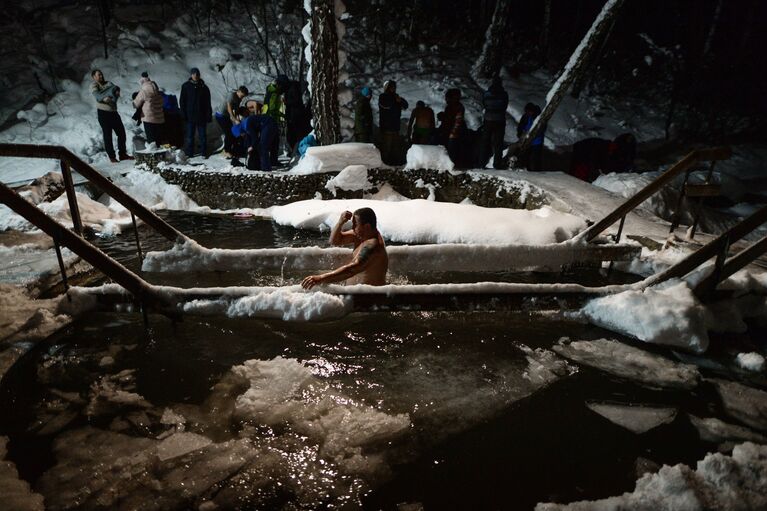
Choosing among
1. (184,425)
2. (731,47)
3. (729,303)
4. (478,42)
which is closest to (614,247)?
(729,303)

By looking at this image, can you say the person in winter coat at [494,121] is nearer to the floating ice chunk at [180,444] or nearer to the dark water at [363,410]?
the dark water at [363,410]

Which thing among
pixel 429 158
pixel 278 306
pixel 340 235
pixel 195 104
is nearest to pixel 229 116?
pixel 195 104

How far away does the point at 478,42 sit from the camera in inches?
723

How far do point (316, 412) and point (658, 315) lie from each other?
3009 millimetres

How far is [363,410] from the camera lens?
310cm

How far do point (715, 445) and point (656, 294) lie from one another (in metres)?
1.28

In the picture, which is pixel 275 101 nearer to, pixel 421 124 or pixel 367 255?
pixel 421 124

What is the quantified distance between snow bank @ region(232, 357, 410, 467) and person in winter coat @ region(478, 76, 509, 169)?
7893 mm

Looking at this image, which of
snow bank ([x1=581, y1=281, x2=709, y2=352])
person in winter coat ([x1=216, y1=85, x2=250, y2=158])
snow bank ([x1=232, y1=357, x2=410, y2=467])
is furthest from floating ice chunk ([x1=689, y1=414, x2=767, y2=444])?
person in winter coat ([x1=216, y1=85, x2=250, y2=158])

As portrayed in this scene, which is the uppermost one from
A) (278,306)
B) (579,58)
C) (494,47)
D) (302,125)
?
(494,47)

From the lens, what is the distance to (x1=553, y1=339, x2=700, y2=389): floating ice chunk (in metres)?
3.51

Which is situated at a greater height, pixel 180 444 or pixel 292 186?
pixel 292 186

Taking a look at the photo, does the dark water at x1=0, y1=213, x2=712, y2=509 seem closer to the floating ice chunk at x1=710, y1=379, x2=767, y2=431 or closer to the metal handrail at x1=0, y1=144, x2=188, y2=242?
the floating ice chunk at x1=710, y1=379, x2=767, y2=431

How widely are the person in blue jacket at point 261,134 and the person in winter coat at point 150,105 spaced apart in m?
2.15
